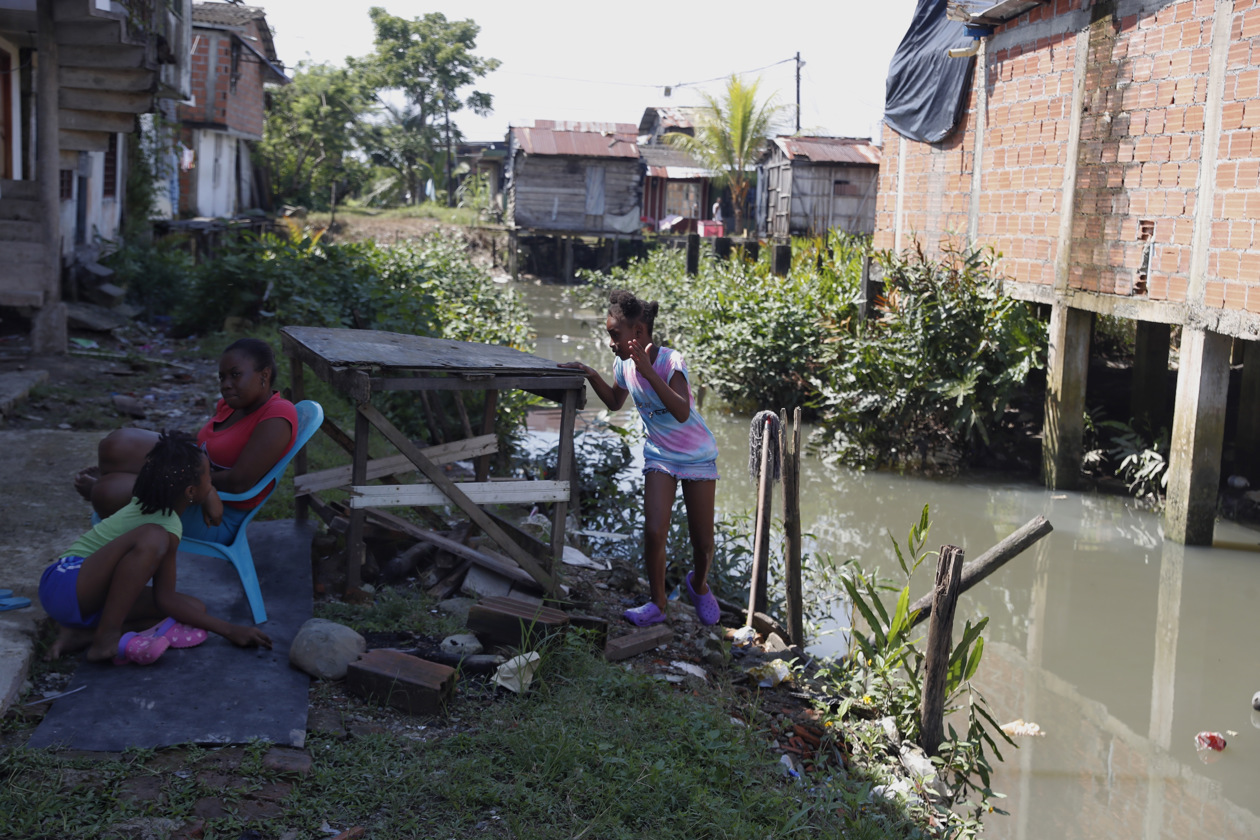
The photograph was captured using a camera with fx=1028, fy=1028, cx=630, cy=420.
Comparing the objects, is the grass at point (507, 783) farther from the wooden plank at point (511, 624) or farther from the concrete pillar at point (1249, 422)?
the concrete pillar at point (1249, 422)

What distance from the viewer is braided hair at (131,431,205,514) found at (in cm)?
327

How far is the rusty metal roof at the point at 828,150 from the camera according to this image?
2711 cm

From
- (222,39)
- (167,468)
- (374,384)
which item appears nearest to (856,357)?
(374,384)

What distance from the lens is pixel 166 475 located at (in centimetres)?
327

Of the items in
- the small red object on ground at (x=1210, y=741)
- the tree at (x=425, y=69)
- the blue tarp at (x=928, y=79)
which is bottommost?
the small red object on ground at (x=1210, y=741)

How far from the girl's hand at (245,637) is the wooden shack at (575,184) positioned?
85.9 ft

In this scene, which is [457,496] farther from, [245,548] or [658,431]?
[658,431]

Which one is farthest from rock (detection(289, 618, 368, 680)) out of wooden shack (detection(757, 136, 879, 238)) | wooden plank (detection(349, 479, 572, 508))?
wooden shack (detection(757, 136, 879, 238))

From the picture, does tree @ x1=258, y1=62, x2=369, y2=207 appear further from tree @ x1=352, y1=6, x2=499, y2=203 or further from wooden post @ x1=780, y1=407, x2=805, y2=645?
wooden post @ x1=780, y1=407, x2=805, y2=645

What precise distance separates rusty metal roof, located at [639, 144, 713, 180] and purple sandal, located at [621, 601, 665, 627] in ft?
93.2

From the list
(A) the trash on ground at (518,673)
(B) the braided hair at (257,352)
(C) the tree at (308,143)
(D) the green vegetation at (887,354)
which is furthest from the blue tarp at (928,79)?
(C) the tree at (308,143)

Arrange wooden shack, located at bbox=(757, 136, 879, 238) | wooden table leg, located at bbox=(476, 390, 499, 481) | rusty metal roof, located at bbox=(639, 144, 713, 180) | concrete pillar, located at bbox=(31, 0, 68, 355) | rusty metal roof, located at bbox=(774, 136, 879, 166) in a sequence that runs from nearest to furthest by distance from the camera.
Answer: wooden table leg, located at bbox=(476, 390, 499, 481)
concrete pillar, located at bbox=(31, 0, 68, 355)
rusty metal roof, located at bbox=(774, 136, 879, 166)
wooden shack, located at bbox=(757, 136, 879, 238)
rusty metal roof, located at bbox=(639, 144, 713, 180)

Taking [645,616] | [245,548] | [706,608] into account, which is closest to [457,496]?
[245,548]

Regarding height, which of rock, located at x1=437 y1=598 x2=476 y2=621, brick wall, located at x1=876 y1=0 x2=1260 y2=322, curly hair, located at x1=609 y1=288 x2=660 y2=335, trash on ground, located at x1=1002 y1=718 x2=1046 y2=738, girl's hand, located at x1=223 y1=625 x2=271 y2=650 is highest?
brick wall, located at x1=876 y1=0 x2=1260 y2=322
